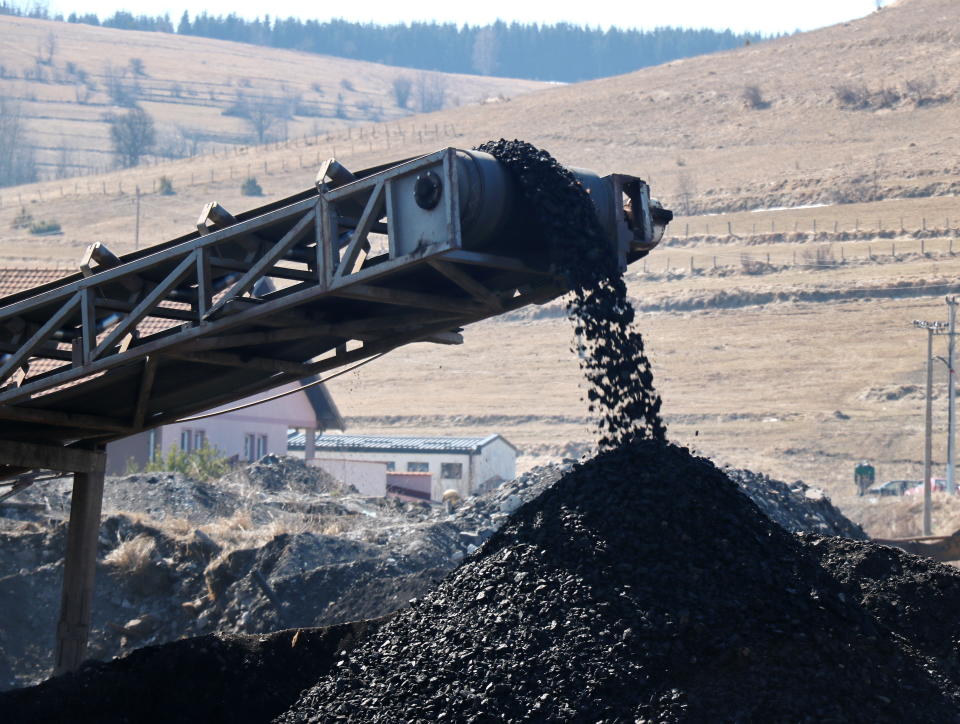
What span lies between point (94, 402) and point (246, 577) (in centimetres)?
682

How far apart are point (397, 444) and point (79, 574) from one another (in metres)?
33.4

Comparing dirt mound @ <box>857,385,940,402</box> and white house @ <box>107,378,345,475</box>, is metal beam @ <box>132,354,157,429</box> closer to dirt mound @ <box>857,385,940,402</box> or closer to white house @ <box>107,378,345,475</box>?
white house @ <box>107,378,345,475</box>

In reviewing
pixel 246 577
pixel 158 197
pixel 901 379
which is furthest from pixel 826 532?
pixel 158 197

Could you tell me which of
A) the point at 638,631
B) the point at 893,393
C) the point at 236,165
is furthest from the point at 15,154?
the point at 638,631

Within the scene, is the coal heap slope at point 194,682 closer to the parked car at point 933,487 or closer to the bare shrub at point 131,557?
the bare shrub at point 131,557

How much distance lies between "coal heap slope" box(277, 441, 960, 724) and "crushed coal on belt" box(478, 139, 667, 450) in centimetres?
41

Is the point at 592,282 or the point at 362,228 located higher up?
the point at 362,228

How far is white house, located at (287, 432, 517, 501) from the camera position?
43.6 m

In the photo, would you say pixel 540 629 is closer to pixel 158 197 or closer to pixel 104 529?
pixel 104 529

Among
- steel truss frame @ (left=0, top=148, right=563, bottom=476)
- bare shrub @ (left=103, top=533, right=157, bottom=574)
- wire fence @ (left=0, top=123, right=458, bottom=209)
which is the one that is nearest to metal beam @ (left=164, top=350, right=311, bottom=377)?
steel truss frame @ (left=0, top=148, right=563, bottom=476)

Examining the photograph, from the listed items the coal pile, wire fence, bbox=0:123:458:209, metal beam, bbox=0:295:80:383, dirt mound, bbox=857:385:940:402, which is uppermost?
wire fence, bbox=0:123:458:209

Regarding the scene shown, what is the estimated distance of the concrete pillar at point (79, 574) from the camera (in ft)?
41.1

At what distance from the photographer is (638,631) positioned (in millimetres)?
8445

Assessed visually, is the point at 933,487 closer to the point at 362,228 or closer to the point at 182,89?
the point at 362,228
